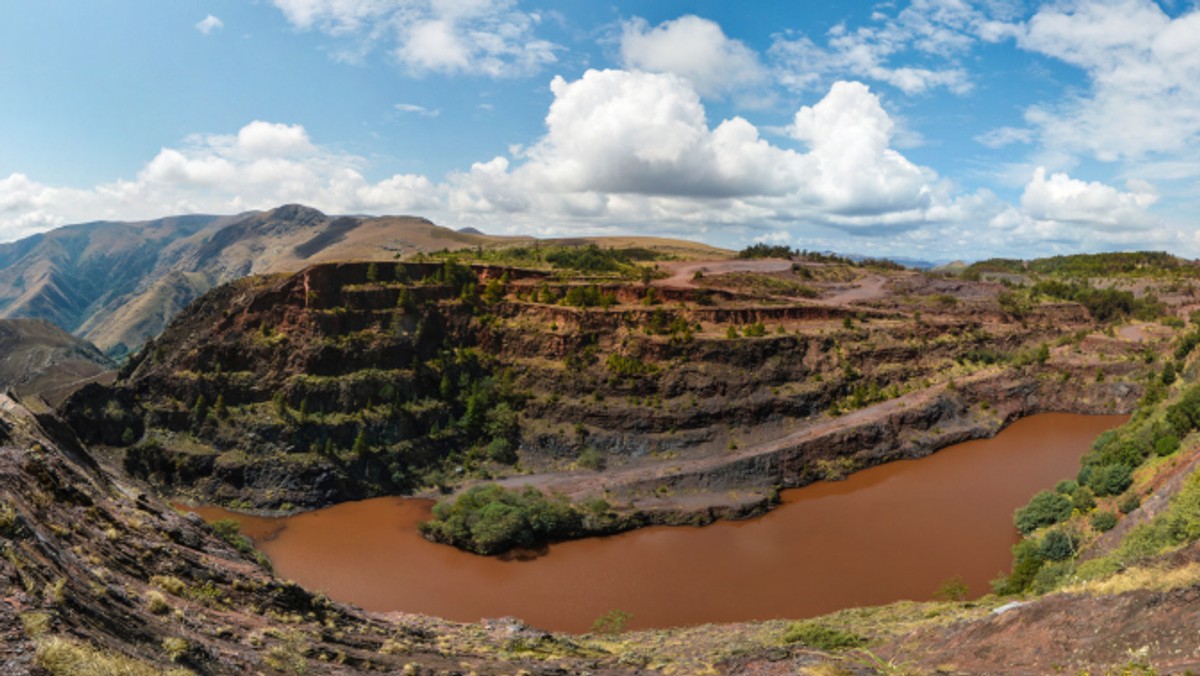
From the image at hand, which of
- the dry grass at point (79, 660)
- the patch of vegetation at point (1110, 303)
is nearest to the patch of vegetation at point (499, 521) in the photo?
the dry grass at point (79, 660)

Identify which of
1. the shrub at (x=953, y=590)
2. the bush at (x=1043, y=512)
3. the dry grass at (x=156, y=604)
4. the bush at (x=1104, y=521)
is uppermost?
the dry grass at (x=156, y=604)

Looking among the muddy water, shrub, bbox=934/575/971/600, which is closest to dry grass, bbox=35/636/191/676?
the muddy water

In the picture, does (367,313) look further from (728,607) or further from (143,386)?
(728,607)

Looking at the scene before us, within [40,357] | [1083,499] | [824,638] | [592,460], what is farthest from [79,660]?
[40,357]

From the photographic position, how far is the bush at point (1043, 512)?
95.8 ft

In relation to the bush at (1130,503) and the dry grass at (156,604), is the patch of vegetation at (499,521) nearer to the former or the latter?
the dry grass at (156,604)

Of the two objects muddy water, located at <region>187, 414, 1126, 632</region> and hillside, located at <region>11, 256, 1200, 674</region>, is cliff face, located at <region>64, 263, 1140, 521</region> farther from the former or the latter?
hillside, located at <region>11, 256, 1200, 674</region>

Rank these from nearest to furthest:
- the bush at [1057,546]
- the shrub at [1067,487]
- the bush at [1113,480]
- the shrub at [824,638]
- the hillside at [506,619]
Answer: the hillside at [506,619]
the shrub at [824,638]
the bush at [1057,546]
the bush at [1113,480]
the shrub at [1067,487]

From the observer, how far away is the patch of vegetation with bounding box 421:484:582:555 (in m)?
32.7

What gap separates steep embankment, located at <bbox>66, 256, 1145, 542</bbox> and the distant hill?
33620mm

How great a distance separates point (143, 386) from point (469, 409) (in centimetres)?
2252

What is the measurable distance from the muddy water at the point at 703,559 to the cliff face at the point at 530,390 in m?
2.65

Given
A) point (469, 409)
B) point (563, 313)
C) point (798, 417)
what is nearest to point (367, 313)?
point (469, 409)

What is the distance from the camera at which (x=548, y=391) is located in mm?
47344
